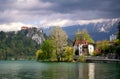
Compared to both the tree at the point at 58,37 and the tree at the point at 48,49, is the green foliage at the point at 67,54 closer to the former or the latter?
the tree at the point at 58,37

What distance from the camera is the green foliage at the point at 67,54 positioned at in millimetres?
152775

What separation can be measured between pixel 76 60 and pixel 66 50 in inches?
456

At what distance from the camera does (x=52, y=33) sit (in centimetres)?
15350

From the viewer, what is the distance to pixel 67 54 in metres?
154

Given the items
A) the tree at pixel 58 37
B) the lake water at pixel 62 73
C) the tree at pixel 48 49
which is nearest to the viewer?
the lake water at pixel 62 73

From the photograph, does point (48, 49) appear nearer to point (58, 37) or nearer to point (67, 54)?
point (58, 37)

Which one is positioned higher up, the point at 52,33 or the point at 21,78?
the point at 52,33

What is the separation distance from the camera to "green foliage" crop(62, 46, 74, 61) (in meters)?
153

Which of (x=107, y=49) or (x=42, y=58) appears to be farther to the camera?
(x=107, y=49)

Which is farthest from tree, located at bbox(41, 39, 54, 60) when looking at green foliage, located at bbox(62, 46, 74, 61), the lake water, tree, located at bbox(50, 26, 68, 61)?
the lake water

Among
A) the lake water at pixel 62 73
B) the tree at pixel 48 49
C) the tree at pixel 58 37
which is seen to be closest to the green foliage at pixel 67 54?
the tree at pixel 58 37

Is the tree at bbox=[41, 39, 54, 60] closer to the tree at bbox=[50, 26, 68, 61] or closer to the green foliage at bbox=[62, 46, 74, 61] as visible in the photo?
the tree at bbox=[50, 26, 68, 61]

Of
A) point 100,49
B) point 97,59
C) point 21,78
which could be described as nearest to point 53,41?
point 97,59

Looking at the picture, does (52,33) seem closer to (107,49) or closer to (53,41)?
A: (53,41)
